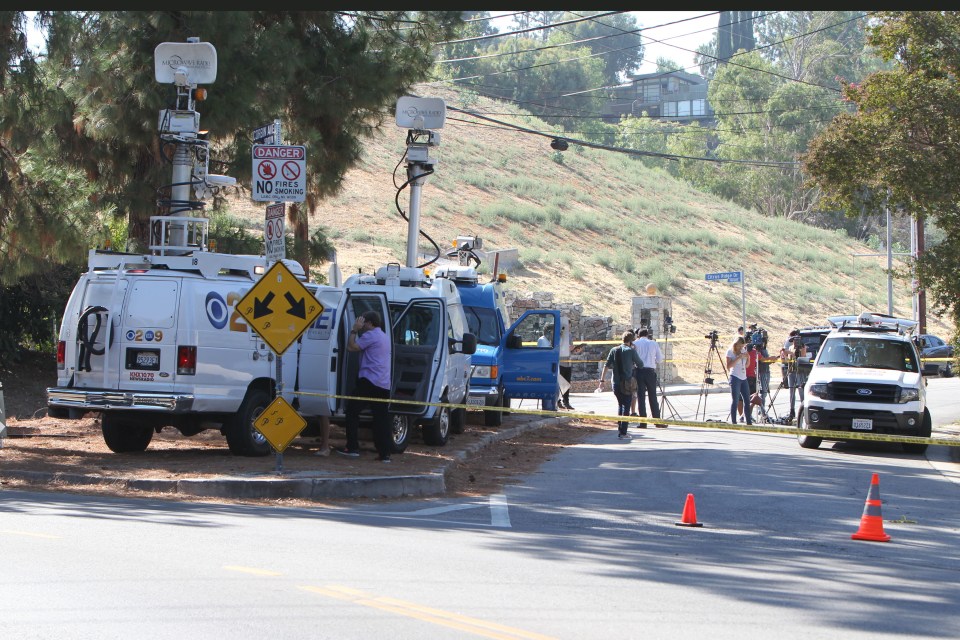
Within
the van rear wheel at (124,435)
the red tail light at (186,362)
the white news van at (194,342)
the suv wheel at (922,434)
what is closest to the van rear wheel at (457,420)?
the white news van at (194,342)

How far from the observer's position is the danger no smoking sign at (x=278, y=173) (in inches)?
524

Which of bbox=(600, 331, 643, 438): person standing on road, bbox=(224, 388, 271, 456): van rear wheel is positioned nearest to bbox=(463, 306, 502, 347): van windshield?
bbox=(600, 331, 643, 438): person standing on road

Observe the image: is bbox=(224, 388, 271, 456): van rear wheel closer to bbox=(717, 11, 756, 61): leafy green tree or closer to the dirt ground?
the dirt ground

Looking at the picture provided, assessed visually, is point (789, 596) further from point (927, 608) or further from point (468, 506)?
point (468, 506)

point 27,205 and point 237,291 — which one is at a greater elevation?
point 27,205

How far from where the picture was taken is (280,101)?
59.1ft

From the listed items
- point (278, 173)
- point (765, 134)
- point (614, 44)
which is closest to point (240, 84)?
point (278, 173)

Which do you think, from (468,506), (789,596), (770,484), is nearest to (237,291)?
(468,506)

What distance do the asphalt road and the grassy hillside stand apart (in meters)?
28.3

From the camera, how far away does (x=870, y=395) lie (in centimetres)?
1783

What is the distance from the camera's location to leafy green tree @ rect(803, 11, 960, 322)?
18.2 meters

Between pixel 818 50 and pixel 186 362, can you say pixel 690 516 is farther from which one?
pixel 818 50

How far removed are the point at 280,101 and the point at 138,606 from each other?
12.4m

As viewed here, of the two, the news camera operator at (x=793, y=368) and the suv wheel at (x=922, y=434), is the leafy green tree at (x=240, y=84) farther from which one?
the suv wheel at (x=922, y=434)
